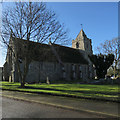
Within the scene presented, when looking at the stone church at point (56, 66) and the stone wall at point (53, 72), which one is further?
the stone wall at point (53, 72)

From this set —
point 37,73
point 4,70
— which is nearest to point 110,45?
point 37,73

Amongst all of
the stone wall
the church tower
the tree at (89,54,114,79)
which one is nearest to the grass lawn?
the tree at (89,54,114,79)

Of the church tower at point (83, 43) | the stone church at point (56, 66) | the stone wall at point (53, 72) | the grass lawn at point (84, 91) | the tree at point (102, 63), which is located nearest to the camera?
the grass lawn at point (84, 91)

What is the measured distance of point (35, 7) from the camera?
17906 mm

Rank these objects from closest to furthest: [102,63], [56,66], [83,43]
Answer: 1. [102,63]
2. [56,66]
3. [83,43]

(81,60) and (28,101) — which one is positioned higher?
(81,60)

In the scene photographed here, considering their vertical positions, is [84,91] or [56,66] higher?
[56,66]

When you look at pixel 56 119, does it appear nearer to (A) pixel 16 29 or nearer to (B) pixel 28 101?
(B) pixel 28 101

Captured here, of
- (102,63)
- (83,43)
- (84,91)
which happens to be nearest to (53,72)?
(102,63)

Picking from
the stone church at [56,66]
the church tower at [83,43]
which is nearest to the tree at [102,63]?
the stone church at [56,66]

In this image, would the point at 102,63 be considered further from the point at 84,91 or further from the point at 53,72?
the point at 84,91

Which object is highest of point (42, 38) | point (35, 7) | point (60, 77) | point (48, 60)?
point (35, 7)

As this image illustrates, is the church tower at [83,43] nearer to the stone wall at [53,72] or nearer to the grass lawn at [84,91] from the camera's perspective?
the stone wall at [53,72]

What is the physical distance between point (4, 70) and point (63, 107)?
33008 mm
